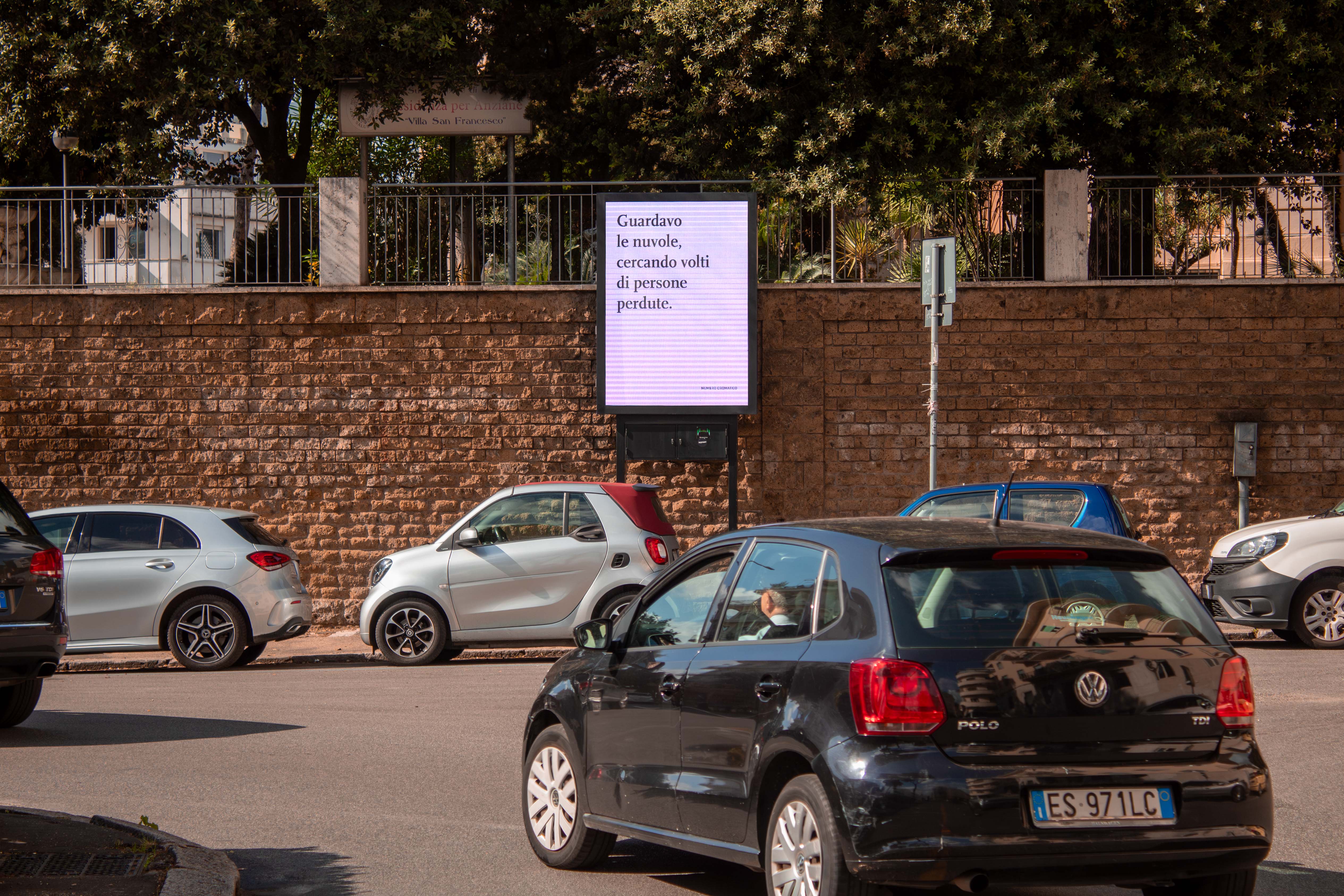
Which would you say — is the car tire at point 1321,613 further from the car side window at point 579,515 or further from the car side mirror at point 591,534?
the car side window at point 579,515

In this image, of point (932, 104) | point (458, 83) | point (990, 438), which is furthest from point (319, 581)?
point (932, 104)

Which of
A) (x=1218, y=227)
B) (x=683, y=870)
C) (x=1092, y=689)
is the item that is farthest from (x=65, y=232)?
(x=1092, y=689)

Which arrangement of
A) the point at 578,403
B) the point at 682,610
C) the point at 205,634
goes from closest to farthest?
1. the point at 682,610
2. the point at 205,634
3. the point at 578,403

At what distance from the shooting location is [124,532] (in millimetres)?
13852

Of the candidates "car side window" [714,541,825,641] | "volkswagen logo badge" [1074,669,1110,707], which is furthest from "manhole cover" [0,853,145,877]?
"volkswagen logo badge" [1074,669,1110,707]

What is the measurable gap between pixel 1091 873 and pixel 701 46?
16.2 metres

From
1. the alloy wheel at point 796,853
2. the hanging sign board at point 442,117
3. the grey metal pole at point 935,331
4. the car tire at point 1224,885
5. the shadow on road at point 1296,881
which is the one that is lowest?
the shadow on road at point 1296,881

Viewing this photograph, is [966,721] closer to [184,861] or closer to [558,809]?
[558,809]

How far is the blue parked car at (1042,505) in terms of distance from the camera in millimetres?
12617

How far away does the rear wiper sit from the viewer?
15.2ft

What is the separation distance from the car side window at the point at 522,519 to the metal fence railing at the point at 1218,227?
8.56 meters

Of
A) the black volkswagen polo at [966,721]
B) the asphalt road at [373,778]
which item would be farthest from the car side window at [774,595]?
the asphalt road at [373,778]

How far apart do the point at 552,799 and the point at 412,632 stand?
806 centimetres

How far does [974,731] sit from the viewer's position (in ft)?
14.4
